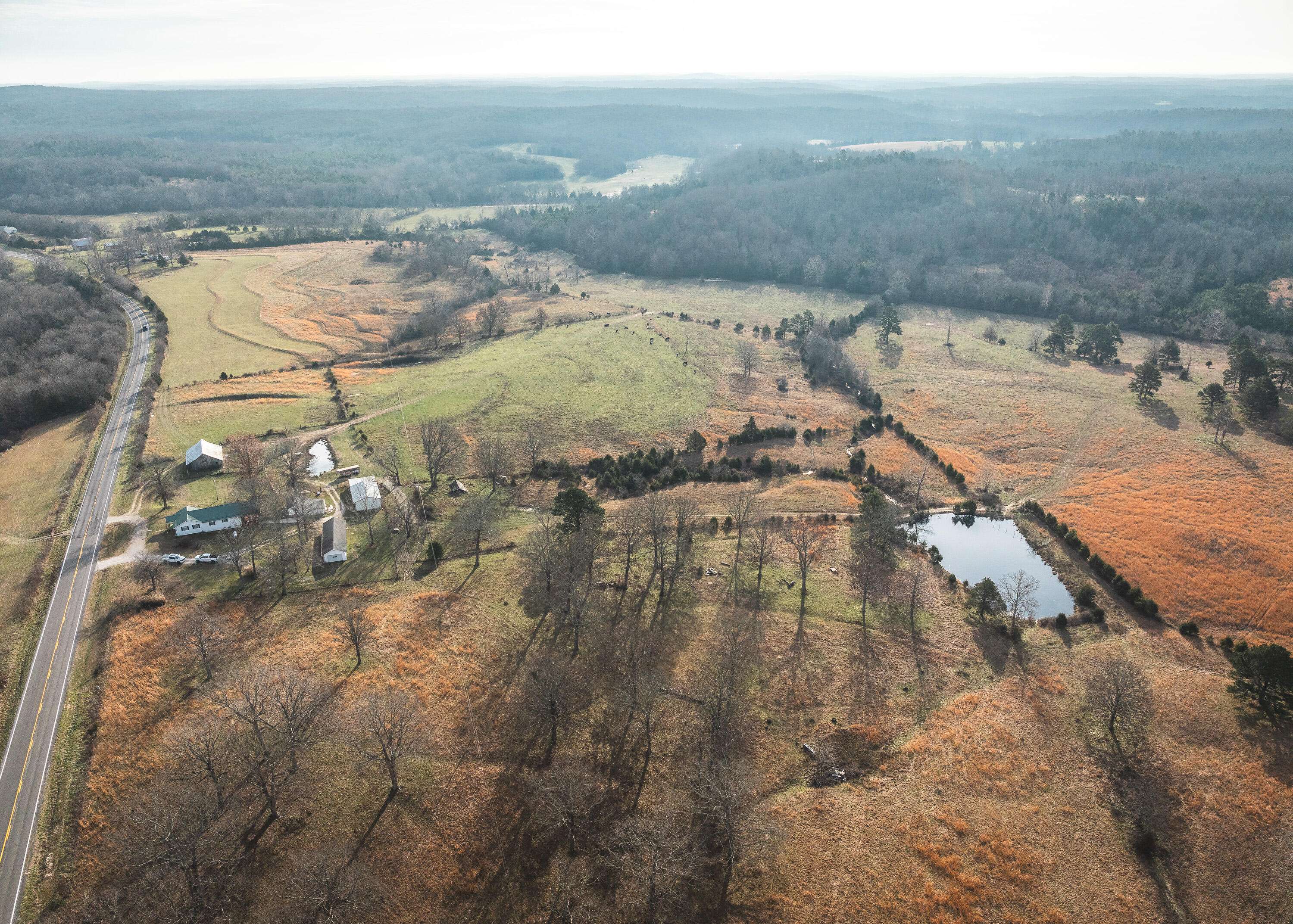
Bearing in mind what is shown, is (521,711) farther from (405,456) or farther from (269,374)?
(269,374)

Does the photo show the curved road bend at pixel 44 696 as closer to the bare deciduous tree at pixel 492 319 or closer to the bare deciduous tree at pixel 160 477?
the bare deciduous tree at pixel 160 477

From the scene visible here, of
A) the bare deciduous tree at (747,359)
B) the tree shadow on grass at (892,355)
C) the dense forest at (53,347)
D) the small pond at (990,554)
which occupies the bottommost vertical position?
the tree shadow on grass at (892,355)

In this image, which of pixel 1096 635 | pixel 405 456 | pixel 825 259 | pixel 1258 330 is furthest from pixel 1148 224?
pixel 405 456

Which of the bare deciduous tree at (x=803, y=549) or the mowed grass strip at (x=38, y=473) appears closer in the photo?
the bare deciduous tree at (x=803, y=549)

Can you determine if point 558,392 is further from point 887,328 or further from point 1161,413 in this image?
point 1161,413

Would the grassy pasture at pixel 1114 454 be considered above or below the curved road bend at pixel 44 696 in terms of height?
below

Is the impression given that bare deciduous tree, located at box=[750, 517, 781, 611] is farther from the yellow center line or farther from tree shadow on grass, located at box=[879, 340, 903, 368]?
tree shadow on grass, located at box=[879, 340, 903, 368]

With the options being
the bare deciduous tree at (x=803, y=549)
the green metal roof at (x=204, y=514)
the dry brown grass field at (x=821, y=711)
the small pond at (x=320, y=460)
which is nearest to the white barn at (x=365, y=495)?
the dry brown grass field at (x=821, y=711)
